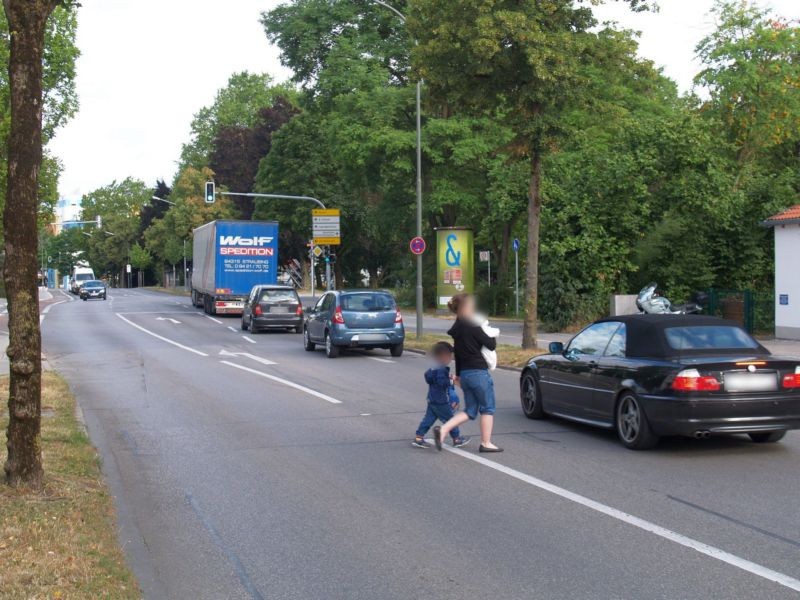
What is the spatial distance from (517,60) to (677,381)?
37.7 ft

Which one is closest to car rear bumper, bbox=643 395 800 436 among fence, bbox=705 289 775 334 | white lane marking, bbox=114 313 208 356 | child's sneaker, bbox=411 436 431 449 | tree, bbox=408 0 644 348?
child's sneaker, bbox=411 436 431 449

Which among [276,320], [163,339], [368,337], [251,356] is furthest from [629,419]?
[276,320]

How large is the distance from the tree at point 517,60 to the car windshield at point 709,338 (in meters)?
9.30

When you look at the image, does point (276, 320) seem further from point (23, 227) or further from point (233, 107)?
point (233, 107)

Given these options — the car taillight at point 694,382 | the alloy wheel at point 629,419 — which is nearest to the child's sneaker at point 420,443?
the alloy wheel at point 629,419

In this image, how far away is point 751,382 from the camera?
360 inches

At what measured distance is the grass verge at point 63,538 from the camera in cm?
512

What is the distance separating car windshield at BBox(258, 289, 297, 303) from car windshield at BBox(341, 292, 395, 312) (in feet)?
33.0

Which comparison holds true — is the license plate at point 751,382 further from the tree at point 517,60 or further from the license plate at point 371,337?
the license plate at point 371,337

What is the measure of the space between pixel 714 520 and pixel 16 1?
6.49 m

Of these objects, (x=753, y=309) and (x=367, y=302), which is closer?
(x=367, y=302)

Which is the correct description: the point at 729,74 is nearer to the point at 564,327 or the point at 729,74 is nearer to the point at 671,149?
the point at 671,149

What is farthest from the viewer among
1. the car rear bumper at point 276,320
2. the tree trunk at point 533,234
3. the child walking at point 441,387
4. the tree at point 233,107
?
the tree at point 233,107

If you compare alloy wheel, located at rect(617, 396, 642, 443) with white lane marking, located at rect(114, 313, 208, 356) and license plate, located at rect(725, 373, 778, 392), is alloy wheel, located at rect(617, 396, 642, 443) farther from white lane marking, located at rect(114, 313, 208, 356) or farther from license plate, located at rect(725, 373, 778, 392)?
white lane marking, located at rect(114, 313, 208, 356)
